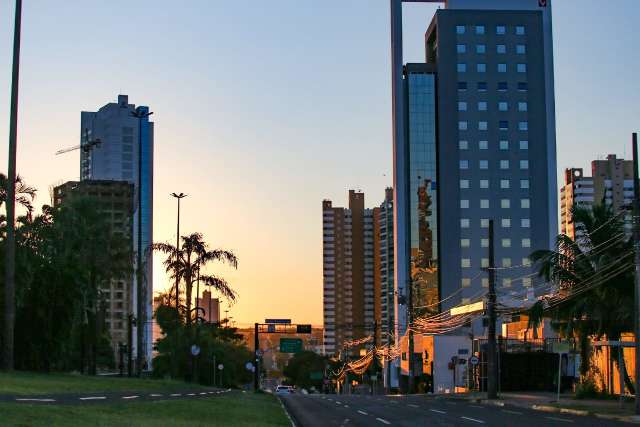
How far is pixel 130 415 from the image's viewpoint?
22.0m

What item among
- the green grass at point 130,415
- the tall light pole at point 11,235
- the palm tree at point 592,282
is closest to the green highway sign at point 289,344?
the palm tree at point 592,282

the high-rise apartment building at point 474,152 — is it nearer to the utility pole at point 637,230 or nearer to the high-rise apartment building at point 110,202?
the high-rise apartment building at point 110,202

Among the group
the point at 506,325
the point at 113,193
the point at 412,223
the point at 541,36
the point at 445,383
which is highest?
the point at 541,36

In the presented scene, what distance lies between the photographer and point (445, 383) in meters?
95.6

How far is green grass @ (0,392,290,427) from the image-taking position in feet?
56.2

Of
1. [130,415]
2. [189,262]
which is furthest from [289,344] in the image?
[130,415]

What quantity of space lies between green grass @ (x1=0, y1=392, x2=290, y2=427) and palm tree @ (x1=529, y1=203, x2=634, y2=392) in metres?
22.0

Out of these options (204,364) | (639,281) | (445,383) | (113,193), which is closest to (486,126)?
(445,383)

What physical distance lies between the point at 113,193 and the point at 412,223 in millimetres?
75456

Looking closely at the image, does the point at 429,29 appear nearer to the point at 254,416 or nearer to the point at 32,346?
the point at 32,346

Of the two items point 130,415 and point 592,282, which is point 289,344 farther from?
point 130,415

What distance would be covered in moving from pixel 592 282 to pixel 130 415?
30979 mm

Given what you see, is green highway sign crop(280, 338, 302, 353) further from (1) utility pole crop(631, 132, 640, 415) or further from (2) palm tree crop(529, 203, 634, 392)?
(1) utility pole crop(631, 132, 640, 415)

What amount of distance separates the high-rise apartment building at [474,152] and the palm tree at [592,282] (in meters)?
76.3
